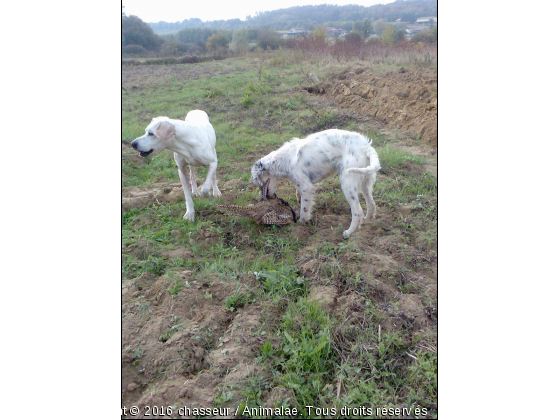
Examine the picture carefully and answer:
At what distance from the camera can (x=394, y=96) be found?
12.3 meters

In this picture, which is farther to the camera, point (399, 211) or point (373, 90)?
point (373, 90)

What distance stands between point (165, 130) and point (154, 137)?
0.18 m

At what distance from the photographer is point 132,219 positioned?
5758mm

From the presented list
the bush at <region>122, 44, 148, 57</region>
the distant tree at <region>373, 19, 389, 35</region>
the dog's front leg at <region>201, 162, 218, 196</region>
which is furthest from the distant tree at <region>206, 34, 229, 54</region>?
the dog's front leg at <region>201, 162, 218, 196</region>

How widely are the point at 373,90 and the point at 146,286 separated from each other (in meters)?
11.7

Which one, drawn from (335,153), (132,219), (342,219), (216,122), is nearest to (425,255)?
(342,219)

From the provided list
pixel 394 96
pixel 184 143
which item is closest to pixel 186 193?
pixel 184 143

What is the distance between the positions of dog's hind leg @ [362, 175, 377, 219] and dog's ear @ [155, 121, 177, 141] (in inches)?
113

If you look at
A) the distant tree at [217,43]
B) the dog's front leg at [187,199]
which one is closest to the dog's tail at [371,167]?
the dog's front leg at [187,199]

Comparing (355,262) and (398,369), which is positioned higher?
(355,262)

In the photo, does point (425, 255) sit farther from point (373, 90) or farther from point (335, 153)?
point (373, 90)

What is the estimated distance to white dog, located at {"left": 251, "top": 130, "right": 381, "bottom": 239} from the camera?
517 centimetres

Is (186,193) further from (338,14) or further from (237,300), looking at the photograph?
(338,14)

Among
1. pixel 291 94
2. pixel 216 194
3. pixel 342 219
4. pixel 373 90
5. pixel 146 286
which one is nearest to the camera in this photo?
pixel 146 286
